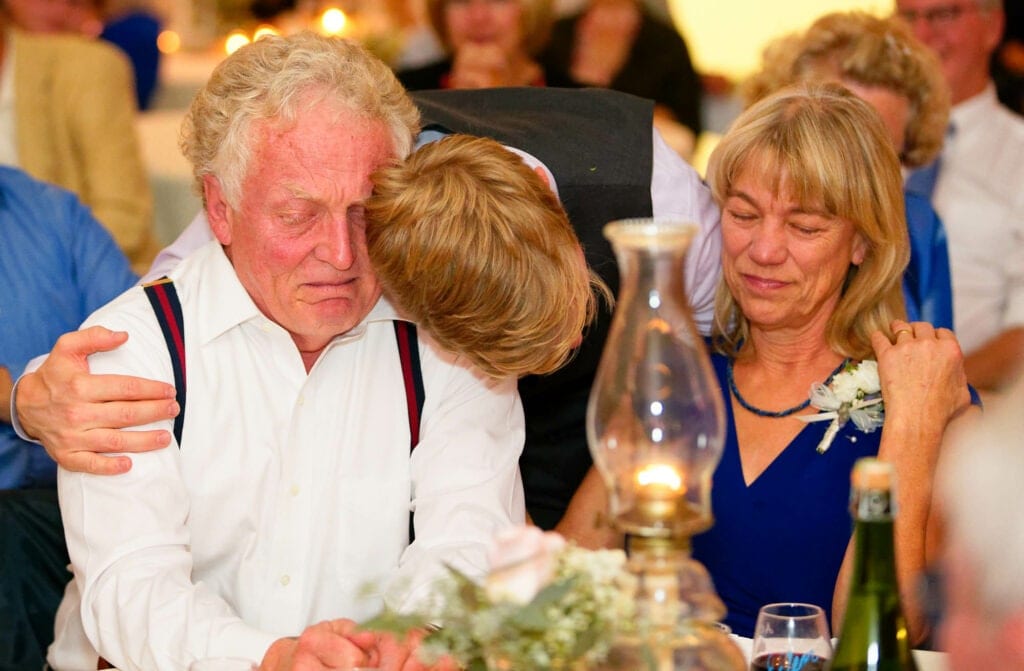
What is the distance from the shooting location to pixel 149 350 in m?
1.95

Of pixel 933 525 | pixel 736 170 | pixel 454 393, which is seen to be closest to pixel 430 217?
pixel 454 393

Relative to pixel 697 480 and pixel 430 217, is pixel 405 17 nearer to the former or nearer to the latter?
pixel 430 217

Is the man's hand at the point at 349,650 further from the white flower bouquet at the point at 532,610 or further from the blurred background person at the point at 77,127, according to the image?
the blurred background person at the point at 77,127

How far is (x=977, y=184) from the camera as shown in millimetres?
3895

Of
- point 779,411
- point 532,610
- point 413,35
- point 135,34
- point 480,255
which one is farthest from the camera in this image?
point 135,34

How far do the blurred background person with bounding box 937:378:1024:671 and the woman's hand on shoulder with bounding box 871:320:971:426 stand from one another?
1157 mm

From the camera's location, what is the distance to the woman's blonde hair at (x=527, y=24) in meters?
4.62

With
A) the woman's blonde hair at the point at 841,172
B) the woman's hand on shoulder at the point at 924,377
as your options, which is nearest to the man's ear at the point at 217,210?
the woman's blonde hair at the point at 841,172

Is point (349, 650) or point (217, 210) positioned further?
point (217, 210)

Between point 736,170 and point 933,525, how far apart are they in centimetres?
66

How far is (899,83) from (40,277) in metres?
1.88

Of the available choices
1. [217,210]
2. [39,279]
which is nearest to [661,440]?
[217,210]

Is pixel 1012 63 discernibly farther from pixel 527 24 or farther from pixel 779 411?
pixel 779 411

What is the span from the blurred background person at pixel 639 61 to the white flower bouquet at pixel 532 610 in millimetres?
4433
